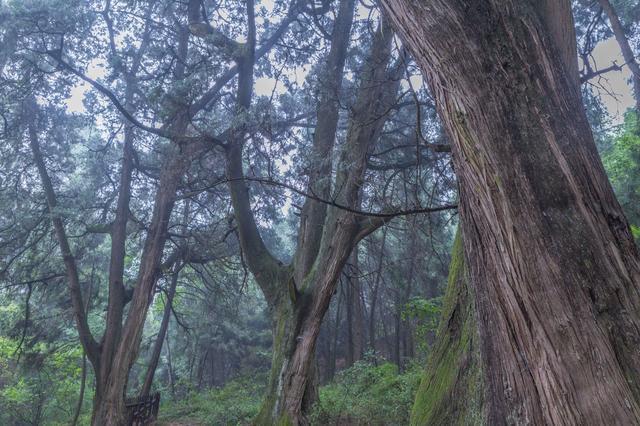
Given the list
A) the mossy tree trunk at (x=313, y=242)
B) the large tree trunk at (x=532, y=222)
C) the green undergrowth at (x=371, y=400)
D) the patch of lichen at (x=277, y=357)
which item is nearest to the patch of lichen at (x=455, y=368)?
the large tree trunk at (x=532, y=222)

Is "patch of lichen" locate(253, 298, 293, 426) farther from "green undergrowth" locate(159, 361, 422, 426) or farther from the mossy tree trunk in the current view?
"green undergrowth" locate(159, 361, 422, 426)

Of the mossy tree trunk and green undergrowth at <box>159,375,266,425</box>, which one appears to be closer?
the mossy tree trunk

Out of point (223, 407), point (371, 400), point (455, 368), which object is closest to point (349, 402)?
point (371, 400)

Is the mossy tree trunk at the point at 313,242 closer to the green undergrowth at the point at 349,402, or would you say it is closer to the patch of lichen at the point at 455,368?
the green undergrowth at the point at 349,402

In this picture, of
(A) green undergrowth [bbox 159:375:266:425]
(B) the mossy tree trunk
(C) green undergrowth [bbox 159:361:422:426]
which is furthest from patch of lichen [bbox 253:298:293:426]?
(A) green undergrowth [bbox 159:375:266:425]

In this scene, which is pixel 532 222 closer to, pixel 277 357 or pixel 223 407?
pixel 277 357

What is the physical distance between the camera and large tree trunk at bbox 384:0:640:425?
4.43ft

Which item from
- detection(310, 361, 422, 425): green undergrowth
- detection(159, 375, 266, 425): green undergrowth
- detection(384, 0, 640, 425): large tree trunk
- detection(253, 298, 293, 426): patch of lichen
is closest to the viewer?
detection(384, 0, 640, 425): large tree trunk

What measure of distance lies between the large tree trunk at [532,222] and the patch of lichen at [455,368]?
2.14 feet

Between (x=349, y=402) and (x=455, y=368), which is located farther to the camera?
(x=349, y=402)

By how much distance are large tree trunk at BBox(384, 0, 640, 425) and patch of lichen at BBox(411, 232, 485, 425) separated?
2.14ft

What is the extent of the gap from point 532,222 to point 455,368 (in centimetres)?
146

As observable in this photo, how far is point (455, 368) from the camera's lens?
264cm

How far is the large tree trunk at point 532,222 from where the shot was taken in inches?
53.1
